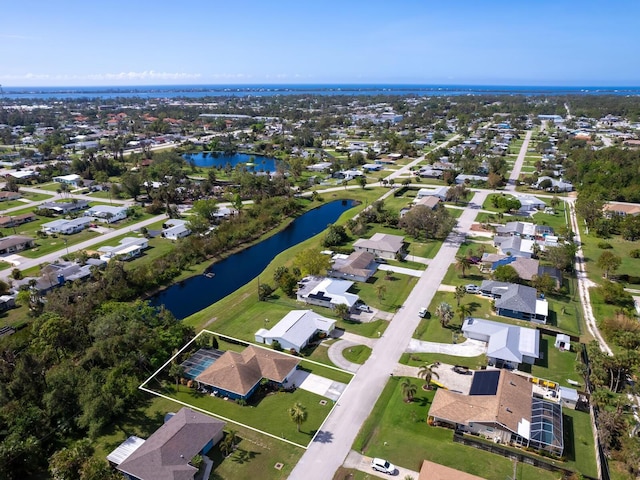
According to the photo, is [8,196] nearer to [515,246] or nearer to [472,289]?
[472,289]

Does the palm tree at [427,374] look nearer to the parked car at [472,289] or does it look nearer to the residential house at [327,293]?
the residential house at [327,293]

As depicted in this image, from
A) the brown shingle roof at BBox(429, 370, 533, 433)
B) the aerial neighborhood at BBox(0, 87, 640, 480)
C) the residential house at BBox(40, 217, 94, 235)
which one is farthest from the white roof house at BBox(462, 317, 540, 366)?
the residential house at BBox(40, 217, 94, 235)

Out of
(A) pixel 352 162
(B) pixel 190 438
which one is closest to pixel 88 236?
(B) pixel 190 438

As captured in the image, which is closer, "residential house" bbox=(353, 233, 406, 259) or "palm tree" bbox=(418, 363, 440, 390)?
"palm tree" bbox=(418, 363, 440, 390)

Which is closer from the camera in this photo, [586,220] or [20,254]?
[20,254]

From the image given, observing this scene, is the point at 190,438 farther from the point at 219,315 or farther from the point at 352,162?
the point at 352,162

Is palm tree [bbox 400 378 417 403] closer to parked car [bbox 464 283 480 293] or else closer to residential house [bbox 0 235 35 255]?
parked car [bbox 464 283 480 293]
